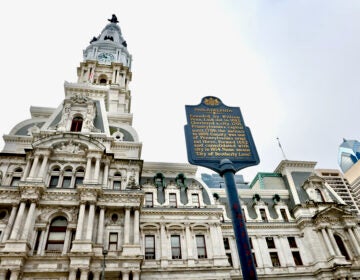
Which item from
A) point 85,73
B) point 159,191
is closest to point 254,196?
point 159,191

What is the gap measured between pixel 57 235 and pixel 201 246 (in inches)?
564

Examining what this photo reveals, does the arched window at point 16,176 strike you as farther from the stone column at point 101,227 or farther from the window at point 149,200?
the window at point 149,200

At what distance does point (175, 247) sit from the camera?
2912cm

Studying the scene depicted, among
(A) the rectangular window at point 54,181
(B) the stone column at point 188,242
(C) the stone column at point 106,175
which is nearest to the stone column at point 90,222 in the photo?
(C) the stone column at point 106,175

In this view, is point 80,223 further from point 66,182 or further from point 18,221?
point 66,182

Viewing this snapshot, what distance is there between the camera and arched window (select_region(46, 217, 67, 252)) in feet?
76.5

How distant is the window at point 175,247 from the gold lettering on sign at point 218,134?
62.1 feet

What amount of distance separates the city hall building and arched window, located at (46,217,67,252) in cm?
9

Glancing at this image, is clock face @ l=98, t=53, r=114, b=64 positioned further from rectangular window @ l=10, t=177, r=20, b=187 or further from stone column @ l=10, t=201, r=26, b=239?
stone column @ l=10, t=201, r=26, b=239

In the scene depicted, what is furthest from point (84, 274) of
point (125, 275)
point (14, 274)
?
point (14, 274)

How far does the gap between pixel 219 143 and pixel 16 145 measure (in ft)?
84.5

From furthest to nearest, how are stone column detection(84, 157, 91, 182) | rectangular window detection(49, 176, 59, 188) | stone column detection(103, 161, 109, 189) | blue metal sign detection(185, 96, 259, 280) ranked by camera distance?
stone column detection(103, 161, 109, 189), rectangular window detection(49, 176, 59, 188), stone column detection(84, 157, 91, 182), blue metal sign detection(185, 96, 259, 280)

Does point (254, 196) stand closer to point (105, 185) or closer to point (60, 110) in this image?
point (105, 185)

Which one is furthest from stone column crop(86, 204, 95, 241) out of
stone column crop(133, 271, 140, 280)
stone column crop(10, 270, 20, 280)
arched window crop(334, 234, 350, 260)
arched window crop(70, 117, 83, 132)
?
arched window crop(334, 234, 350, 260)
